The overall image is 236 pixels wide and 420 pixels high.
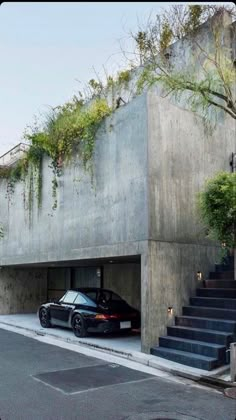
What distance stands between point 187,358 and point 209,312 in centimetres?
141

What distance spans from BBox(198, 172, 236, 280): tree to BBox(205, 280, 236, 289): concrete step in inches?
49.2

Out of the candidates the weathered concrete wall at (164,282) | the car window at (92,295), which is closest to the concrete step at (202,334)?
the weathered concrete wall at (164,282)

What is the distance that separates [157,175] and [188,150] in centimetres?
145

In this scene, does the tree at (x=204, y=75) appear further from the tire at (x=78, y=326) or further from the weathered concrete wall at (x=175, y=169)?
the tire at (x=78, y=326)

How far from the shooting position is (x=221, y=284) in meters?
9.32

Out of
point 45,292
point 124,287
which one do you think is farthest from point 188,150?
point 45,292

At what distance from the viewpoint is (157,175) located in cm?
893

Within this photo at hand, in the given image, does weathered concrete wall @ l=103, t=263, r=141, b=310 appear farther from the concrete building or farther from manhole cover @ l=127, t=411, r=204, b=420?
manhole cover @ l=127, t=411, r=204, b=420

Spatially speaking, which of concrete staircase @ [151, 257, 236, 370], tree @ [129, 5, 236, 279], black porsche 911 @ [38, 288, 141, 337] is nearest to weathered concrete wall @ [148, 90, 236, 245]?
tree @ [129, 5, 236, 279]

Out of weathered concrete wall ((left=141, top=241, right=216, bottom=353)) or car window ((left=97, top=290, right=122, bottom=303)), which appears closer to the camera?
weathered concrete wall ((left=141, top=241, right=216, bottom=353))

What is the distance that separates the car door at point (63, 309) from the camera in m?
11.1

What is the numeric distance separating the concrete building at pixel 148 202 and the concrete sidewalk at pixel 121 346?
1.61 feet

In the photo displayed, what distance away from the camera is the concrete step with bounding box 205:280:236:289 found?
30.2 ft

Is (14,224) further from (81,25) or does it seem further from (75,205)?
(81,25)
